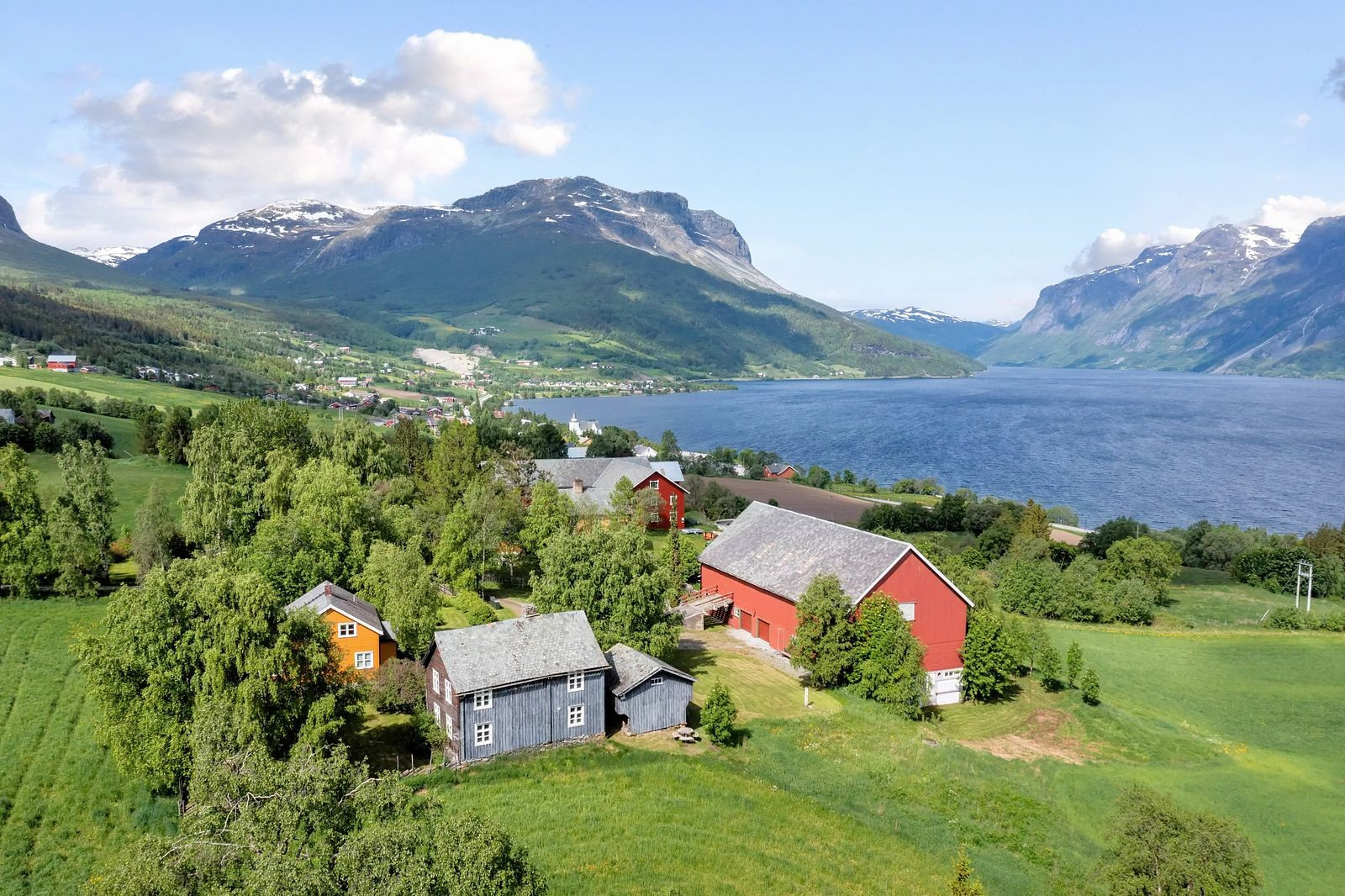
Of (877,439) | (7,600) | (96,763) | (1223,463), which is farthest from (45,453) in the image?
(1223,463)

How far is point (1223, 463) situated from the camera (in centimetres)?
14538

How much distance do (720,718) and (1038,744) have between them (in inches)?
583

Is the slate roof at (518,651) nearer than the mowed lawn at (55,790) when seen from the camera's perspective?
No

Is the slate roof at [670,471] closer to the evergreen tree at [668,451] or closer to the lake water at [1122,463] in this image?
the evergreen tree at [668,451]

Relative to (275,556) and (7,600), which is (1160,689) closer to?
(275,556)

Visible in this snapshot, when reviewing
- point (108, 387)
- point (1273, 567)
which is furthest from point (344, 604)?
point (108, 387)

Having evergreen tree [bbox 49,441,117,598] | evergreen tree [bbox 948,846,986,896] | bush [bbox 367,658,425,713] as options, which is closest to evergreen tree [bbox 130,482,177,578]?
evergreen tree [bbox 49,441,117,598]

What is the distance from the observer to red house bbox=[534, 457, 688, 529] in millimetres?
74000

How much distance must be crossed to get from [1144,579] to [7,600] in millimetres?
73019

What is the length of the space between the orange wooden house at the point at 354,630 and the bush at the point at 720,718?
14.5m

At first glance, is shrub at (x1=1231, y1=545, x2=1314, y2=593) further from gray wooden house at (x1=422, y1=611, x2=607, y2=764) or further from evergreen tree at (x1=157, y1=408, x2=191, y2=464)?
evergreen tree at (x1=157, y1=408, x2=191, y2=464)

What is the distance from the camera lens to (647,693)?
109ft

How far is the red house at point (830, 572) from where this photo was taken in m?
42.3

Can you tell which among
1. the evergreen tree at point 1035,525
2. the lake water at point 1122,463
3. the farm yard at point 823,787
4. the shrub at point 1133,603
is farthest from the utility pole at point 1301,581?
the lake water at point 1122,463
